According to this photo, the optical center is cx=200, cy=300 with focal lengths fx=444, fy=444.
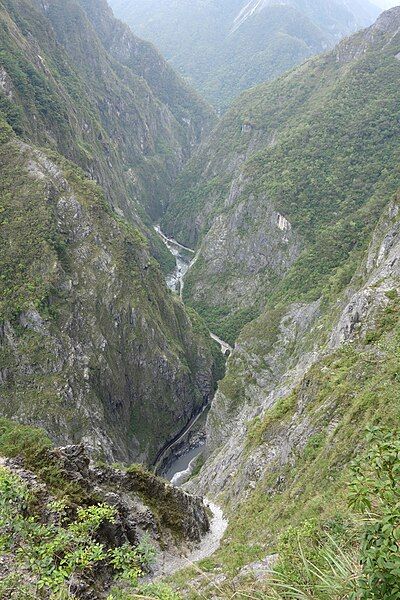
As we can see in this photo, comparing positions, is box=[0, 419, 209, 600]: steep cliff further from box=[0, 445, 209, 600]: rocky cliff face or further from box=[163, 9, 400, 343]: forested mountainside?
box=[163, 9, 400, 343]: forested mountainside

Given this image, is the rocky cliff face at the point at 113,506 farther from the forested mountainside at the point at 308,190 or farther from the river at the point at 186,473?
the forested mountainside at the point at 308,190

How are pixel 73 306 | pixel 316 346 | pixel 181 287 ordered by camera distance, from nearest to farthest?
1. pixel 316 346
2. pixel 73 306
3. pixel 181 287

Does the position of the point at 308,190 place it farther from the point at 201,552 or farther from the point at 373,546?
the point at 373,546

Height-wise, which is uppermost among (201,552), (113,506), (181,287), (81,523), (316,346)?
(81,523)

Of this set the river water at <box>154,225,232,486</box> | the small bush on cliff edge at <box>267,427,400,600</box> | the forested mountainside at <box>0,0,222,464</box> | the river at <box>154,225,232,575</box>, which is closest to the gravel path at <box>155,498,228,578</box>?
the river at <box>154,225,232,575</box>

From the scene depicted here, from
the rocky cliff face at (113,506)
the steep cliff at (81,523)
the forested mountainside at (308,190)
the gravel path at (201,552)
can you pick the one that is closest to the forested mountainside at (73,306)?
the forested mountainside at (308,190)

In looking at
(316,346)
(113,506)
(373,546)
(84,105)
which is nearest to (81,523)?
(373,546)
